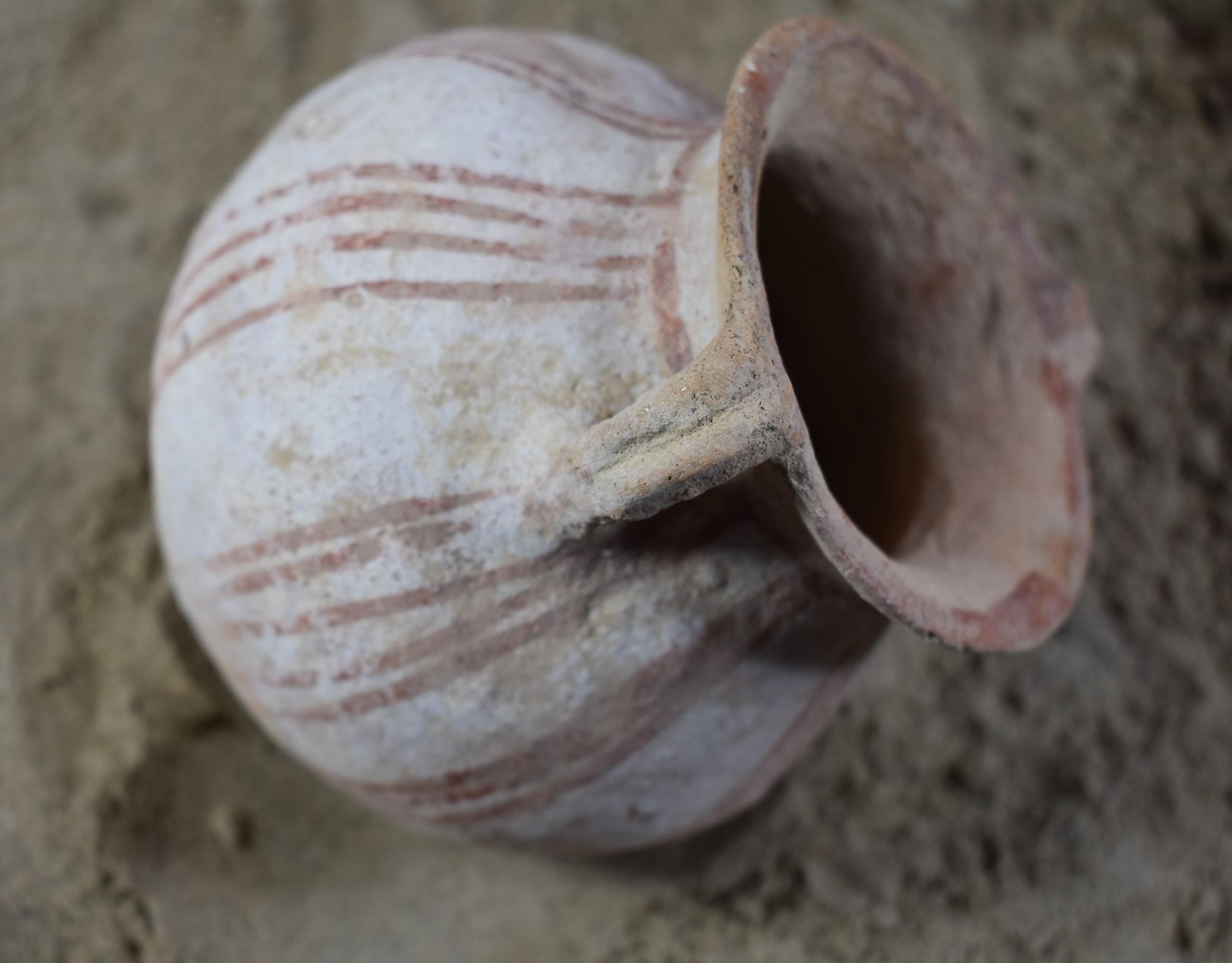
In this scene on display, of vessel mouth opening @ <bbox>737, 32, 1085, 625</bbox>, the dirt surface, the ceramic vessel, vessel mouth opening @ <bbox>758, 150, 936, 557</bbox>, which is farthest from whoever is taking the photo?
the dirt surface

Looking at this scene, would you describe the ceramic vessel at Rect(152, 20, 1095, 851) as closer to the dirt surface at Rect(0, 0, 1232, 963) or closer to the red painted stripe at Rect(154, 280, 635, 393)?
the red painted stripe at Rect(154, 280, 635, 393)

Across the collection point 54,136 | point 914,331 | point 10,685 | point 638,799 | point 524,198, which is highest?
point 524,198

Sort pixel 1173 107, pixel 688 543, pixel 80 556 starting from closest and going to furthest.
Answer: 1. pixel 688 543
2. pixel 80 556
3. pixel 1173 107

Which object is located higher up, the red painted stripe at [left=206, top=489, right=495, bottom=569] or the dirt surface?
the red painted stripe at [left=206, top=489, right=495, bottom=569]

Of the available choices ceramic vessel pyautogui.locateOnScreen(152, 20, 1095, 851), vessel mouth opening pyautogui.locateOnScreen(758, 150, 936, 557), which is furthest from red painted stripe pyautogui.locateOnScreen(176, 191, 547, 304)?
vessel mouth opening pyautogui.locateOnScreen(758, 150, 936, 557)

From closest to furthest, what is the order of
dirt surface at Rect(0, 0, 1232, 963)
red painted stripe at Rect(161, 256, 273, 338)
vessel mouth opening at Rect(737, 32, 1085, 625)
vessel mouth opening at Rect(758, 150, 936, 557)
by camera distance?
red painted stripe at Rect(161, 256, 273, 338) → vessel mouth opening at Rect(737, 32, 1085, 625) → vessel mouth opening at Rect(758, 150, 936, 557) → dirt surface at Rect(0, 0, 1232, 963)

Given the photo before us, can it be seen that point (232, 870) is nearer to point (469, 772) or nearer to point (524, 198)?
point (469, 772)

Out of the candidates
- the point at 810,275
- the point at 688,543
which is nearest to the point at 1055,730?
the point at 810,275

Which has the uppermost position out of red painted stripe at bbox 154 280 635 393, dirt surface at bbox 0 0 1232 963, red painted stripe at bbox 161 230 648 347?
red painted stripe at bbox 161 230 648 347
